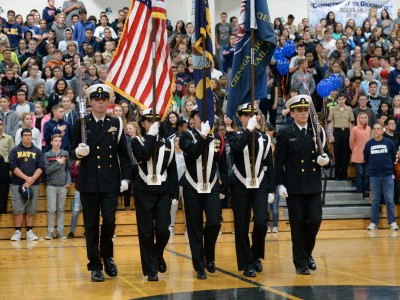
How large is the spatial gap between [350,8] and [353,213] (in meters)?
13.3

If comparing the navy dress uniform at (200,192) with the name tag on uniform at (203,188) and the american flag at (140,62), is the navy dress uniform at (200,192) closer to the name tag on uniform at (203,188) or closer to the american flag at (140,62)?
the name tag on uniform at (203,188)

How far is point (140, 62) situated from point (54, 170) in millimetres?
5590

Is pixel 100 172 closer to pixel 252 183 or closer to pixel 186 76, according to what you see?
pixel 252 183

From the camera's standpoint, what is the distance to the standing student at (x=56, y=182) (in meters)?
16.0

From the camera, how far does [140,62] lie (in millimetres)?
11070

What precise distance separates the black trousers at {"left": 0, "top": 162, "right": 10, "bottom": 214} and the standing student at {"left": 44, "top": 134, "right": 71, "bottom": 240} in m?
0.72

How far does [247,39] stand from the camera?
1127 cm

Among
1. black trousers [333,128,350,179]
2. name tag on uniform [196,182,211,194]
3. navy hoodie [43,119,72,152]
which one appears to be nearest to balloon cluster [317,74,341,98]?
black trousers [333,128,350,179]

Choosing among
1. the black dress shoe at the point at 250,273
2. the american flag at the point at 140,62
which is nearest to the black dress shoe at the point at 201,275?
the black dress shoe at the point at 250,273

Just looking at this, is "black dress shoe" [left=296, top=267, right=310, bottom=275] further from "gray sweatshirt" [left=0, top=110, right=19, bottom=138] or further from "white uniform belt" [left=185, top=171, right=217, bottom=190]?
"gray sweatshirt" [left=0, top=110, right=19, bottom=138]

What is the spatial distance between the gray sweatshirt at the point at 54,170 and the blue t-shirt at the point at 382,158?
20.1 ft

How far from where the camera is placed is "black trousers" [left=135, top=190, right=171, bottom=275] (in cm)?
999

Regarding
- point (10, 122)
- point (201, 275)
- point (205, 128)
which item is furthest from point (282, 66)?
point (201, 275)

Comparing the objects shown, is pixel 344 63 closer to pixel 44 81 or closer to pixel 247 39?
pixel 44 81
